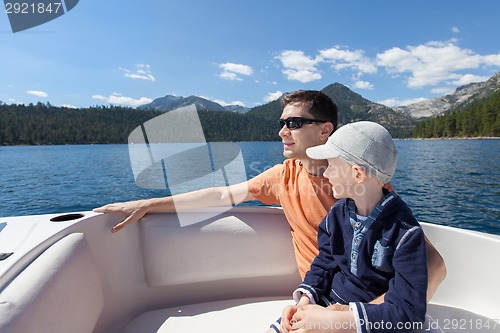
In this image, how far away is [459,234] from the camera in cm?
184

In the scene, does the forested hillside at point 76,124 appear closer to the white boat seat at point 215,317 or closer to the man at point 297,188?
the man at point 297,188

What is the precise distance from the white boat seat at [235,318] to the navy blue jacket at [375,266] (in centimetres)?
64

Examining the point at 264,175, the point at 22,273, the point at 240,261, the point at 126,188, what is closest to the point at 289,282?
the point at 240,261

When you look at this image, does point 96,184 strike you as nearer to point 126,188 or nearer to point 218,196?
point 126,188

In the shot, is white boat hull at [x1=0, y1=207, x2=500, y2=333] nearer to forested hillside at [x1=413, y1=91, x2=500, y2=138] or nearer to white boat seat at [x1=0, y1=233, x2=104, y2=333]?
white boat seat at [x1=0, y1=233, x2=104, y2=333]

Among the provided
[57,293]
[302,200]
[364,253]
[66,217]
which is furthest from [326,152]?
[66,217]

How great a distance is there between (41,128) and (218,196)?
88.4 m

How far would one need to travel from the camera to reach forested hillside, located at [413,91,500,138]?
70.0 meters

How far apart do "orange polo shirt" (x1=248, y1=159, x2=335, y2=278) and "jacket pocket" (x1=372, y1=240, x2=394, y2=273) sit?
0.59m

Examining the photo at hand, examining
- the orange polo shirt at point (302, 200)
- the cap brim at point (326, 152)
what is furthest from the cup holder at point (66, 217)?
the cap brim at point (326, 152)

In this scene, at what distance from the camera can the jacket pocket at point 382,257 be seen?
1134 mm

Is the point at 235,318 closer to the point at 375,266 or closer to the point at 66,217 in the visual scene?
the point at 375,266

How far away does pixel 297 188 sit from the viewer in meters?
1.87

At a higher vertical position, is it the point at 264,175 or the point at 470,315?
the point at 264,175
